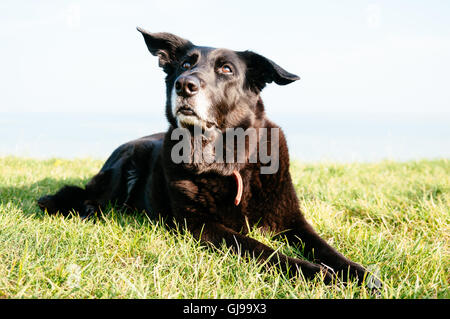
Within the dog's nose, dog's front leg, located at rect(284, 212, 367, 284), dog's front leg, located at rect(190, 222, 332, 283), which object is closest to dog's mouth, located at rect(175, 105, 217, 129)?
the dog's nose

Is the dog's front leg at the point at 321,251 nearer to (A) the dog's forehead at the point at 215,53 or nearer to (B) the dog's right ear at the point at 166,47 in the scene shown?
(A) the dog's forehead at the point at 215,53

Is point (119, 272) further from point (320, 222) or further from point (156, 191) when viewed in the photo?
point (320, 222)

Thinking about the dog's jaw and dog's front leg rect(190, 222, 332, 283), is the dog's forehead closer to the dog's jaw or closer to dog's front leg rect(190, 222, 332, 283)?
the dog's jaw

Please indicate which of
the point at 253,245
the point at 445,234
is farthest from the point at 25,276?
the point at 445,234

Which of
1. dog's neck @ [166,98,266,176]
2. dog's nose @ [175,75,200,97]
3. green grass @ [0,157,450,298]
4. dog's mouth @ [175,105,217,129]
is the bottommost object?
green grass @ [0,157,450,298]

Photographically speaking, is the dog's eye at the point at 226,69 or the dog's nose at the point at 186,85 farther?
the dog's eye at the point at 226,69

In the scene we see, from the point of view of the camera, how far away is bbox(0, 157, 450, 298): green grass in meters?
2.12

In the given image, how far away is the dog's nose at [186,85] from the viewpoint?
2832 millimetres

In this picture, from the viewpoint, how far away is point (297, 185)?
4.85 m

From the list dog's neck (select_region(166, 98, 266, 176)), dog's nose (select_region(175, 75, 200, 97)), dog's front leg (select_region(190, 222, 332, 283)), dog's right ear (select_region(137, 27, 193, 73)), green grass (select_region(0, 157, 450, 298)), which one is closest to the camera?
green grass (select_region(0, 157, 450, 298))

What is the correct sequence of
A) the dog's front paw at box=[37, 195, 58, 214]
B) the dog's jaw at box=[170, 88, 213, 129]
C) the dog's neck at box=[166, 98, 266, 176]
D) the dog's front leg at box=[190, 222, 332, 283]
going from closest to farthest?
1. the dog's front leg at box=[190, 222, 332, 283]
2. the dog's jaw at box=[170, 88, 213, 129]
3. the dog's neck at box=[166, 98, 266, 176]
4. the dog's front paw at box=[37, 195, 58, 214]

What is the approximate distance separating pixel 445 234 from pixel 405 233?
32cm

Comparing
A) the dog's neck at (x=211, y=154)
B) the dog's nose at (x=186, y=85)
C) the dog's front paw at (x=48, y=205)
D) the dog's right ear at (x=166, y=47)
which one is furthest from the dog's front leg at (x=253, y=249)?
the dog's front paw at (x=48, y=205)
